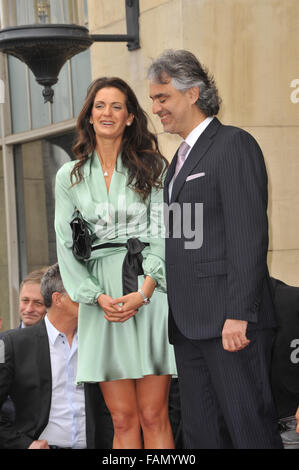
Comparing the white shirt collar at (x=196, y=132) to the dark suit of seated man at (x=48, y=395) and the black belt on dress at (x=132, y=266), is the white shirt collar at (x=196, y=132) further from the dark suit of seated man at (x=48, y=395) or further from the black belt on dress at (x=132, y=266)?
the dark suit of seated man at (x=48, y=395)

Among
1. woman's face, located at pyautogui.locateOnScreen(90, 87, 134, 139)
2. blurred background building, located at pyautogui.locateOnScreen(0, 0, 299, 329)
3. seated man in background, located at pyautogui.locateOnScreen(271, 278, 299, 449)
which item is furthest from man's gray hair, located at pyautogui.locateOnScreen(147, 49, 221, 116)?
blurred background building, located at pyautogui.locateOnScreen(0, 0, 299, 329)

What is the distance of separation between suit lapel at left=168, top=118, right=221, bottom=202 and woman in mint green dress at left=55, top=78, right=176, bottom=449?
0.43 metres

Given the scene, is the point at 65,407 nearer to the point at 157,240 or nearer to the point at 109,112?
the point at 157,240

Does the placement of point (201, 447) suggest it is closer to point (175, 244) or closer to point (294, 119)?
point (175, 244)

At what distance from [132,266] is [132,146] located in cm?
56

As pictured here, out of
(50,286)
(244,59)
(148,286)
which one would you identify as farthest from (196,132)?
(244,59)

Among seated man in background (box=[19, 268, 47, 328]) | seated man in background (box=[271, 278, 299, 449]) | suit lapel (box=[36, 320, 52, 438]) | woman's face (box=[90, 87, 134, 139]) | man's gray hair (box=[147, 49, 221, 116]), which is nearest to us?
man's gray hair (box=[147, 49, 221, 116])

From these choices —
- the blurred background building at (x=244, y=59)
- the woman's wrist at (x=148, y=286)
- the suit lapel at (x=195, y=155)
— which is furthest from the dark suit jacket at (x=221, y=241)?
the blurred background building at (x=244, y=59)

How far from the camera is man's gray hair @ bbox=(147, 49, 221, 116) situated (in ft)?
11.2

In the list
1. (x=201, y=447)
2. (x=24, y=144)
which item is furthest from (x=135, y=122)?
(x=24, y=144)

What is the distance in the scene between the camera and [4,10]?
544cm

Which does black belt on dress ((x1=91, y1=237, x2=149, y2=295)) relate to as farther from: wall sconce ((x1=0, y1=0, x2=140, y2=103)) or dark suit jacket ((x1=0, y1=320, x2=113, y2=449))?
wall sconce ((x1=0, y1=0, x2=140, y2=103))

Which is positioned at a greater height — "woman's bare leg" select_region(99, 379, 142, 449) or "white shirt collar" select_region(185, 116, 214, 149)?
"white shirt collar" select_region(185, 116, 214, 149)

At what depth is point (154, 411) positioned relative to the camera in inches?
148
